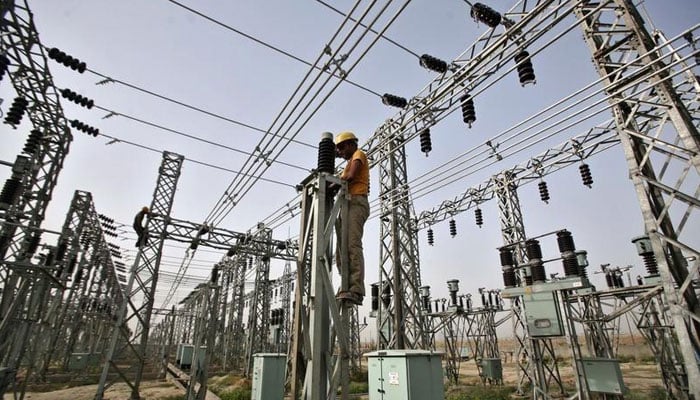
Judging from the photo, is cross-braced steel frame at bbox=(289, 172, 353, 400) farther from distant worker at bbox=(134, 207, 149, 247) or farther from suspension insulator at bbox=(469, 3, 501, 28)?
distant worker at bbox=(134, 207, 149, 247)

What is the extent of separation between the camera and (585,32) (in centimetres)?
612

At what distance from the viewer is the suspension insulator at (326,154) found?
160 inches

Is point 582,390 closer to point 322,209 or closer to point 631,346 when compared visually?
point 322,209

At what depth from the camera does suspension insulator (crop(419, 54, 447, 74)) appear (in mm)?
7050

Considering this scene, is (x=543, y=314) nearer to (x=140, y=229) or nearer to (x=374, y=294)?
(x=374, y=294)

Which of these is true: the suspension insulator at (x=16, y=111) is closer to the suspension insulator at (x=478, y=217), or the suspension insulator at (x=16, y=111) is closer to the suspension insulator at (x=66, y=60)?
the suspension insulator at (x=66, y=60)

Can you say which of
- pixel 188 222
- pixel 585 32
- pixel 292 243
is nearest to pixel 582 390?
pixel 585 32

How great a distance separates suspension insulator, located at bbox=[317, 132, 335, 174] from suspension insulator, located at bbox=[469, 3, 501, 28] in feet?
13.6

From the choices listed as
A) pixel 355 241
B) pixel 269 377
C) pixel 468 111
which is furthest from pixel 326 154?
pixel 269 377

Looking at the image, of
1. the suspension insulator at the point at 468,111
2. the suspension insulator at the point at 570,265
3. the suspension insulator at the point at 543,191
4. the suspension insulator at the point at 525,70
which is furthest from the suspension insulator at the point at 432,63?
the suspension insulator at the point at 543,191

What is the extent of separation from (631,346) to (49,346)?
4854 centimetres

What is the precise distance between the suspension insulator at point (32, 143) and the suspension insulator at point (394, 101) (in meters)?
11.1

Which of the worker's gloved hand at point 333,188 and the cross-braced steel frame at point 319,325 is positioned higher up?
the worker's gloved hand at point 333,188

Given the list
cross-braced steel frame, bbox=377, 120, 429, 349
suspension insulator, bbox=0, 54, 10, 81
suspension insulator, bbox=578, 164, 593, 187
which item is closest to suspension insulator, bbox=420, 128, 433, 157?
cross-braced steel frame, bbox=377, 120, 429, 349
